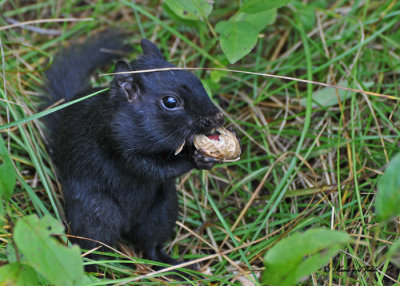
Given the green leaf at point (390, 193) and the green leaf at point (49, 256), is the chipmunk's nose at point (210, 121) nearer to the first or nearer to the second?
the green leaf at point (49, 256)

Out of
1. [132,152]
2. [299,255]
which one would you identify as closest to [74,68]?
[132,152]

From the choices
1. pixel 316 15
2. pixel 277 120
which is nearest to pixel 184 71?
pixel 277 120

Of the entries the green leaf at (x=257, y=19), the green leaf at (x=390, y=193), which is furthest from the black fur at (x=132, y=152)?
the green leaf at (x=390, y=193)

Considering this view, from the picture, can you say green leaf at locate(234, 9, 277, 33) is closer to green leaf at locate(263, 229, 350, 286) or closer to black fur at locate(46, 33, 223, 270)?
black fur at locate(46, 33, 223, 270)

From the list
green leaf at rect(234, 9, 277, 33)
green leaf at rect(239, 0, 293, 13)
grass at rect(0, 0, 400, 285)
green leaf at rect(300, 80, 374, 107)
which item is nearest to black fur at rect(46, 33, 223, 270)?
grass at rect(0, 0, 400, 285)

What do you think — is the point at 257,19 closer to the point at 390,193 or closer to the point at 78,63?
the point at 78,63

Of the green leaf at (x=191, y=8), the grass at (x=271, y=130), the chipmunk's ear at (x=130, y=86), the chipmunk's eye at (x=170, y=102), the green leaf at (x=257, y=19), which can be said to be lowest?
the grass at (x=271, y=130)
